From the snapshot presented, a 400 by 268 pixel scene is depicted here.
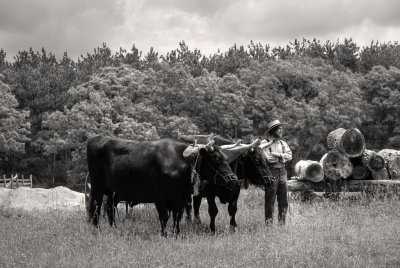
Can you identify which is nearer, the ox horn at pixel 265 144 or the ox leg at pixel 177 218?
the ox leg at pixel 177 218

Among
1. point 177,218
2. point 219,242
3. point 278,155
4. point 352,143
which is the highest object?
point 352,143

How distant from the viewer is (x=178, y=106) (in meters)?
39.4

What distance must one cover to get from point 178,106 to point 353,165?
83.4ft

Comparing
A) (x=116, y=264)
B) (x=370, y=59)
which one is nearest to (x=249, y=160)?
(x=116, y=264)

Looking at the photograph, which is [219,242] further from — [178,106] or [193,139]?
[178,106]

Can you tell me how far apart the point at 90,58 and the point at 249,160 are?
146 ft

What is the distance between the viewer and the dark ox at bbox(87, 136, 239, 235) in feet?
34.2

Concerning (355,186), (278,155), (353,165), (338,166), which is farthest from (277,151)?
(353,165)

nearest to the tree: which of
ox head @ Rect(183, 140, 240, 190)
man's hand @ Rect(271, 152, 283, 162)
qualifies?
ox head @ Rect(183, 140, 240, 190)

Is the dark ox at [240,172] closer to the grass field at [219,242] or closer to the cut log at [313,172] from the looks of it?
the grass field at [219,242]

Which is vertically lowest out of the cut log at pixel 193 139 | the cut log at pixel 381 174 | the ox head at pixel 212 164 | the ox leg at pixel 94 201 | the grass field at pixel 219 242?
the grass field at pixel 219 242

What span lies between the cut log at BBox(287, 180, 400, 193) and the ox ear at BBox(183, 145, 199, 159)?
5.38 m

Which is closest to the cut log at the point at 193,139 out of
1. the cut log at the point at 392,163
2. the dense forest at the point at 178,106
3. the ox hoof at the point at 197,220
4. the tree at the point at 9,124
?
the ox hoof at the point at 197,220

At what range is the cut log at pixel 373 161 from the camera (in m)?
14.4
